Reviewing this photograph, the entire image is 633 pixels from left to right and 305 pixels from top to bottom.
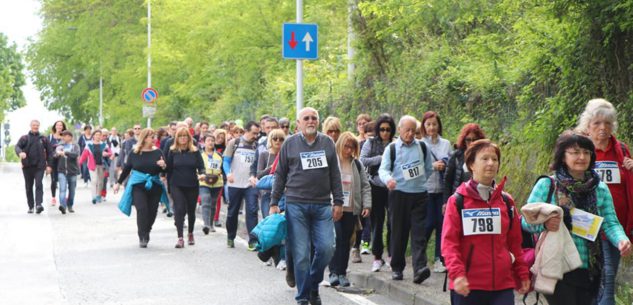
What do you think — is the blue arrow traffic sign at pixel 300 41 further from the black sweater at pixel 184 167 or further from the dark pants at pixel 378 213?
the dark pants at pixel 378 213

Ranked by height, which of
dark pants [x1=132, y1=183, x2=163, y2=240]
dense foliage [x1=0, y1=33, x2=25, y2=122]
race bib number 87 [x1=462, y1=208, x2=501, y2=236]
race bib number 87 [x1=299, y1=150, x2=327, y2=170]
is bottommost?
dark pants [x1=132, y1=183, x2=163, y2=240]

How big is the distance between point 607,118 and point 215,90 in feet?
101

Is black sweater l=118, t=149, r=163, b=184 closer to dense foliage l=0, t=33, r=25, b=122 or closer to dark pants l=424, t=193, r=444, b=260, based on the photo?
dark pants l=424, t=193, r=444, b=260

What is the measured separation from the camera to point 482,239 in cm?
627

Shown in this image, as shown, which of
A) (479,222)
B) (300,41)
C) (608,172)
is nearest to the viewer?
(479,222)

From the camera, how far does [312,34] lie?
17.6 meters

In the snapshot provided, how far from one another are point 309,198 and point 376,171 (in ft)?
8.79

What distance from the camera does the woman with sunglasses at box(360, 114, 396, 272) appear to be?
1199 centimetres

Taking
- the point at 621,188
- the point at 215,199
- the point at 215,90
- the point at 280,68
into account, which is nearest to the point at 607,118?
the point at 621,188

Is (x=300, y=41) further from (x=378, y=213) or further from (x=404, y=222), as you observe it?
(x=404, y=222)

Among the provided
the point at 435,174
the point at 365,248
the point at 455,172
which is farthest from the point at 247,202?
the point at 455,172

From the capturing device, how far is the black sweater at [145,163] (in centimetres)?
1519

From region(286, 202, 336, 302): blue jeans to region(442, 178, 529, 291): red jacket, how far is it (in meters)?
3.64

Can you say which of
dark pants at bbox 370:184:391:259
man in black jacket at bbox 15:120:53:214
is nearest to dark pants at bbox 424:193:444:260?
dark pants at bbox 370:184:391:259
